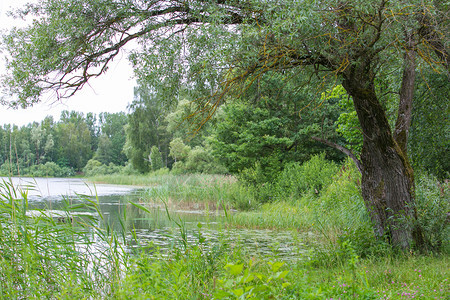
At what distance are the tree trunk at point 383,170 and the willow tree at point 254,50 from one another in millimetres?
14

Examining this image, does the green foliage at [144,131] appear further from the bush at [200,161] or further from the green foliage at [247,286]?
the green foliage at [247,286]

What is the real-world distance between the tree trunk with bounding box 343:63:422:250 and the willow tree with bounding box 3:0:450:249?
1 cm

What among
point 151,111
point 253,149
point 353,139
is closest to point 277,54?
point 353,139

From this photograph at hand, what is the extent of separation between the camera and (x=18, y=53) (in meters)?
6.36

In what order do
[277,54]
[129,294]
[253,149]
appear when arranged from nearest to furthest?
[129,294], [277,54], [253,149]

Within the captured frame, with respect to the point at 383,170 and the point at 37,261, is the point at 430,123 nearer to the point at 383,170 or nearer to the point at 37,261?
the point at 383,170

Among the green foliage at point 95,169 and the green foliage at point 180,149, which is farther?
the green foliage at point 95,169

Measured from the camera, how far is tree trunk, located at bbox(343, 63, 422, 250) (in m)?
5.41

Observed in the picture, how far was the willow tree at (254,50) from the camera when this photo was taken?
4641 mm

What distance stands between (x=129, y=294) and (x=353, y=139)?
34.9ft

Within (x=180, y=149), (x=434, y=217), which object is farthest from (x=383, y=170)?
(x=180, y=149)

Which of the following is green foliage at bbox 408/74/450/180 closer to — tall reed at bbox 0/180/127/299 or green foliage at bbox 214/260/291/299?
green foliage at bbox 214/260/291/299

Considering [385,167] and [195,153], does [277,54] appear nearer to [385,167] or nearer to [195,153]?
[385,167]

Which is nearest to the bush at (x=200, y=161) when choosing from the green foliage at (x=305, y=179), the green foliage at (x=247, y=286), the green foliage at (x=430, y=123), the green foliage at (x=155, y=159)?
the green foliage at (x=155, y=159)
